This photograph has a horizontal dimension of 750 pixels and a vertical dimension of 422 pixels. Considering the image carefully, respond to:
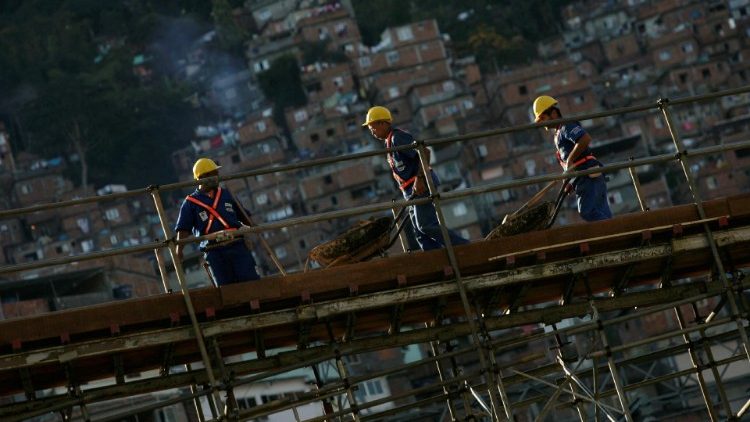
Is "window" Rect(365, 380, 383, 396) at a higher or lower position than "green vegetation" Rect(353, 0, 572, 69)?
lower

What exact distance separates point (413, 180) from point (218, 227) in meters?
1.64

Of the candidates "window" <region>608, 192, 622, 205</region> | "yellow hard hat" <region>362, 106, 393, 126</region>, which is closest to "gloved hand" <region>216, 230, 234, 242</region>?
"yellow hard hat" <region>362, 106, 393, 126</region>

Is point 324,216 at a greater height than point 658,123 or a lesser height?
lesser

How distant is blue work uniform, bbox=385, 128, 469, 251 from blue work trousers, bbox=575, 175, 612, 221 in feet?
3.80

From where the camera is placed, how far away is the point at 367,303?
38.9ft

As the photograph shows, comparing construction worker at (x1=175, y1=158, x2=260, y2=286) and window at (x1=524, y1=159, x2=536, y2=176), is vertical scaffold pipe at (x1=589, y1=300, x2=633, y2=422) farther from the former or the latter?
window at (x1=524, y1=159, x2=536, y2=176)

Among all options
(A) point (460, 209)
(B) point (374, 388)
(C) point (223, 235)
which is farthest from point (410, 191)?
(A) point (460, 209)

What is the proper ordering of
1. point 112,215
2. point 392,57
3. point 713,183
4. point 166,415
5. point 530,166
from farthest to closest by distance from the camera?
1. point 392,57
2. point 112,215
3. point 530,166
4. point 713,183
5. point 166,415

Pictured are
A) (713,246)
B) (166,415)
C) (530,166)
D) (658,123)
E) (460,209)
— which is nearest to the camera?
(713,246)

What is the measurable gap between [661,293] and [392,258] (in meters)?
2.58

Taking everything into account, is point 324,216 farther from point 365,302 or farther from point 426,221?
point 426,221

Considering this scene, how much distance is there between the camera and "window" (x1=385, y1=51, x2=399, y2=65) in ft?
413

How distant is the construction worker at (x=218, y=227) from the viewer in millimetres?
12844

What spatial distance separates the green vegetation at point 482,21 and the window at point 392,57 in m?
9.44
